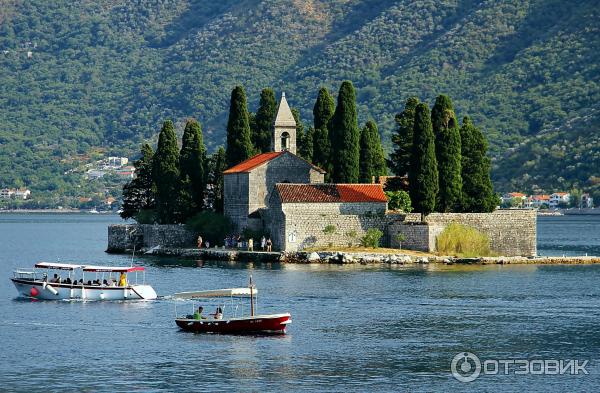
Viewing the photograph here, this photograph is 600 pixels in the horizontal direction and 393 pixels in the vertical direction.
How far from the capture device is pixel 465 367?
53.2 metres

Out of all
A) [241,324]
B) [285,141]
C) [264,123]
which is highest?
[264,123]

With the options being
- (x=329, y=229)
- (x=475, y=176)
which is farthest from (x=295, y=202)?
(x=475, y=176)

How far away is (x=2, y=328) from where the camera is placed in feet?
205

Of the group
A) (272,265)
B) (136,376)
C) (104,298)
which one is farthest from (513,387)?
(272,265)

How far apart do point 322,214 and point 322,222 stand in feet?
1.83

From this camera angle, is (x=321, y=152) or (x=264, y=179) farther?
(x=321, y=152)

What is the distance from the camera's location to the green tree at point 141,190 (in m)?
114

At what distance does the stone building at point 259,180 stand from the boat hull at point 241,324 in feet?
113

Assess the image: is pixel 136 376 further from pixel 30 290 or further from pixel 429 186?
pixel 429 186

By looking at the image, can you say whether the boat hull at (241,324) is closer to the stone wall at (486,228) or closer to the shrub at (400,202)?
the stone wall at (486,228)

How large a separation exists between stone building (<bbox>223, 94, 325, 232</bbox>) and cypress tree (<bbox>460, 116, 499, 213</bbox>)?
9520mm

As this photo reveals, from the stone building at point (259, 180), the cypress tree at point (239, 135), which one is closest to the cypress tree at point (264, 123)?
the cypress tree at point (239, 135)

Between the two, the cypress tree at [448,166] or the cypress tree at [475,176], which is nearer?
the cypress tree at [448,166]

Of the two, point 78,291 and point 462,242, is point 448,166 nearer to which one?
point 462,242
